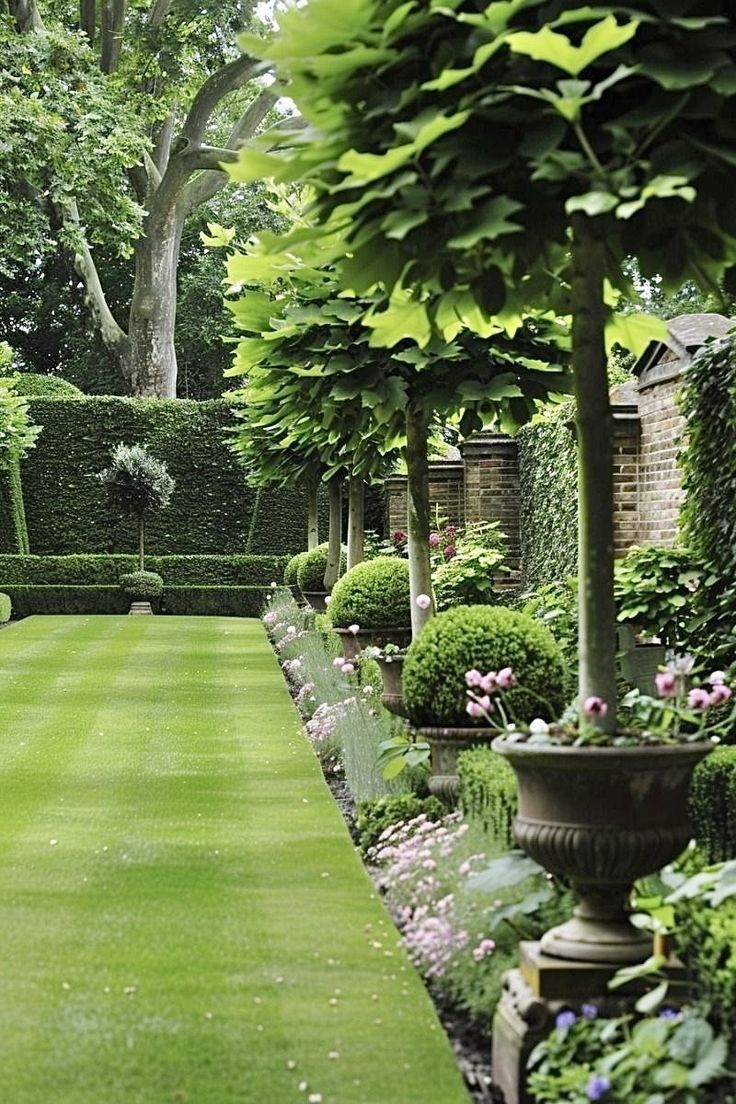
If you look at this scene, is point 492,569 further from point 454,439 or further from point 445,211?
point 445,211

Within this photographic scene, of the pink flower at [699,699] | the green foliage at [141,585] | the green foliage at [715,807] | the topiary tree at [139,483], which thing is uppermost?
the topiary tree at [139,483]

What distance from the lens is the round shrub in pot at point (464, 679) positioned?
20.1 ft

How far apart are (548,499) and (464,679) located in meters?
6.78

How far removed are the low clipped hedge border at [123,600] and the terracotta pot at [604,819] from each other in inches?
787

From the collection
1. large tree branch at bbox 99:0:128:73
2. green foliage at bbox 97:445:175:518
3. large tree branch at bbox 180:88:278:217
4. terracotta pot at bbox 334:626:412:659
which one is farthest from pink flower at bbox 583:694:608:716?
large tree branch at bbox 180:88:278:217

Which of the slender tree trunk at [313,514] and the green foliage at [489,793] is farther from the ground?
the slender tree trunk at [313,514]

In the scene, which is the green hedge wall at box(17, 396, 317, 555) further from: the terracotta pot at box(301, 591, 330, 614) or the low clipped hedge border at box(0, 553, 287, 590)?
the terracotta pot at box(301, 591, 330, 614)

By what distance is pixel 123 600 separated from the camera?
939 inches

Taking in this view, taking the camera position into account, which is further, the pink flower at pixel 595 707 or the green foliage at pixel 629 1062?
Answer: the pink flower at pixel 595 707

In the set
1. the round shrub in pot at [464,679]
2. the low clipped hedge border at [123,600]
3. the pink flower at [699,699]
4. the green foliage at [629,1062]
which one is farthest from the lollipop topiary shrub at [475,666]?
the low clipped hedge border at [123,600]

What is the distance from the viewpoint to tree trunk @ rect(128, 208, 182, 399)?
26.3 metres

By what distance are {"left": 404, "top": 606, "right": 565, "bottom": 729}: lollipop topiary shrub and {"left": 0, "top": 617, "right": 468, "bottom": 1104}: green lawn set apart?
0.75 metres

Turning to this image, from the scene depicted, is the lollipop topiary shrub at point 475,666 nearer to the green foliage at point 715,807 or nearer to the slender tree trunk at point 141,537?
the green foliage at point 715,807

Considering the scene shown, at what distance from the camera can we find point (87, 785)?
807cm
